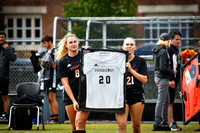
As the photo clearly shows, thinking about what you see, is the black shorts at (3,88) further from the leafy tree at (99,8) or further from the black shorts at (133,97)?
the leafy tree at (99,8)

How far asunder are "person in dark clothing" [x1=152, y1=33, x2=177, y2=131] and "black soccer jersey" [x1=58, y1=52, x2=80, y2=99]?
297 centimetres

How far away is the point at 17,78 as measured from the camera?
13273 mm

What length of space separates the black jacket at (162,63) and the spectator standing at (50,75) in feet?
8.81

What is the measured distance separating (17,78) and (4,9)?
21.6 meters

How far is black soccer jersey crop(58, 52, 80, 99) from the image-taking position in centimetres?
751

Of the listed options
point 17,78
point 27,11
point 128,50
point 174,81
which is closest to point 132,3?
point 27,11

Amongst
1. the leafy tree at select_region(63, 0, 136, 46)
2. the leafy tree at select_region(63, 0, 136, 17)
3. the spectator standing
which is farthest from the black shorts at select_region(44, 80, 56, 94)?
the leafy tree at select_region(63, 0, 136, 17)

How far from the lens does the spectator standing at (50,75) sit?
37.4ft

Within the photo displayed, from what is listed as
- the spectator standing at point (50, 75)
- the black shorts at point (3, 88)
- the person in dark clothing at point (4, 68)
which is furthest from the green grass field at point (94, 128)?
the black shorts at point (3, 88)

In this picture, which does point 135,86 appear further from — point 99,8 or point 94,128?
point 99,8

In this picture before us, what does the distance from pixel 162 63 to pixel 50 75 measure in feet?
9.90

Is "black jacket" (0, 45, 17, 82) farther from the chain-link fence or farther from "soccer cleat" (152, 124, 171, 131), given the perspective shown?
"soccer cleat" (152, 124, 171, 131)

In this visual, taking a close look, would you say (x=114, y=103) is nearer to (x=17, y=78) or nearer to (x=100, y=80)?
(x=100, y=80)

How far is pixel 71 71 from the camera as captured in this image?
753 centimetres
